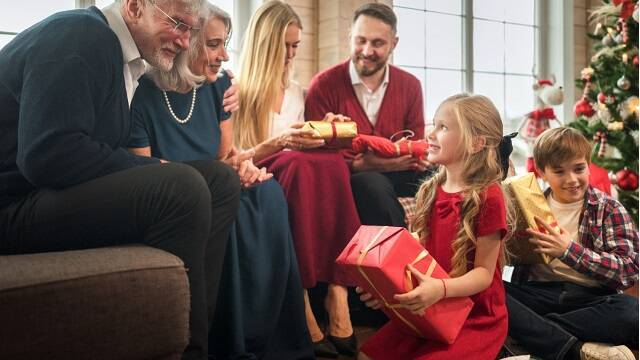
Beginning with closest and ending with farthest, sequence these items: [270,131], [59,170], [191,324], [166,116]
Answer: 1. [59,170]
2. [191,324]
3. [166,116]
4. [270,131]

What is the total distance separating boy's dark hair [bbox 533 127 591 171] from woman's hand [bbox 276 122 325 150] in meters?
0.67

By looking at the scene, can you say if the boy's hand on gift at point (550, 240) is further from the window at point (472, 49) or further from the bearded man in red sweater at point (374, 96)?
the window at point (472, 49)

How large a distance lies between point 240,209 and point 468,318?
0.71 meters

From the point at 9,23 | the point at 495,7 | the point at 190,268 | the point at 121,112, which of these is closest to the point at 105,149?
the point at 121,112

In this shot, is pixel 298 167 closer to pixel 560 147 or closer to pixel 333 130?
pixel 333 130

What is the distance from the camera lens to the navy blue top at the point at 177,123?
1.99 metres

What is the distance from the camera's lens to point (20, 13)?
2510 millimetres

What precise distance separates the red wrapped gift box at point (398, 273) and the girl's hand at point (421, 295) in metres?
0.01

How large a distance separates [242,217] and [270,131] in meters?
0.50

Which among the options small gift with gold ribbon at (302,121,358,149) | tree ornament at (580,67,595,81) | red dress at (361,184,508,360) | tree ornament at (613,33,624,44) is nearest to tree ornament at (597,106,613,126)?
tree ornament at (580,67,595,81)

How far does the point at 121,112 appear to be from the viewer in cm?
172

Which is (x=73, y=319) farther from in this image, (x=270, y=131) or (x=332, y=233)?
(x=270, y=131)

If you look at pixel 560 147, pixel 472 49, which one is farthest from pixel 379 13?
pixel 472 49

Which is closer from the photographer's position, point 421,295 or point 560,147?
point 421,295
